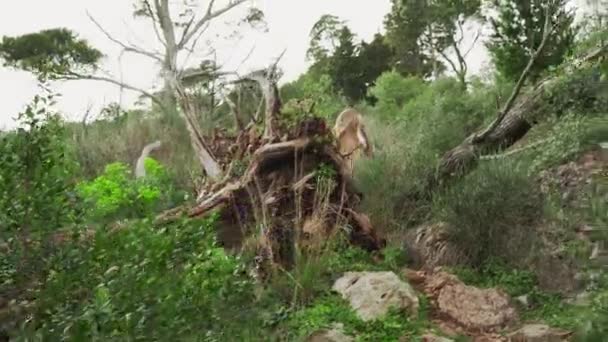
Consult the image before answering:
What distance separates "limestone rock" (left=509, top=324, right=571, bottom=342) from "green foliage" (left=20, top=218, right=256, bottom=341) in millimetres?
2934

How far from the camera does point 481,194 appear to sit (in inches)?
266

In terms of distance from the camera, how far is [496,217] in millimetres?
6699

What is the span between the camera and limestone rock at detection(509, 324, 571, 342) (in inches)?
208

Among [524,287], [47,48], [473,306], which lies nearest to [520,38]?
[524,287]

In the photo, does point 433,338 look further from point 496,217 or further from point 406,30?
point 406,30

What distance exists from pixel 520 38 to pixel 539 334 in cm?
923

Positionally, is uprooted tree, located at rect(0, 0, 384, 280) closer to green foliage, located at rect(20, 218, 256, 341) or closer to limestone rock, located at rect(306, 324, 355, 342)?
limestone rock, located at rect(306, 324, 355, 342)

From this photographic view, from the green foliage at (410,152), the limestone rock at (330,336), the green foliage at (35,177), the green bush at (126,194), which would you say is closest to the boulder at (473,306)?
the limestone rock at (330,336)

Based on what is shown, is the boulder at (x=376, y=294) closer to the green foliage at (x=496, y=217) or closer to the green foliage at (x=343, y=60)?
the green foliage at (x=496, y=217)

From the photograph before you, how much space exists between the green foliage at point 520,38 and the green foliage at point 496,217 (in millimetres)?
5885

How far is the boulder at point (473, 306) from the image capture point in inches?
224

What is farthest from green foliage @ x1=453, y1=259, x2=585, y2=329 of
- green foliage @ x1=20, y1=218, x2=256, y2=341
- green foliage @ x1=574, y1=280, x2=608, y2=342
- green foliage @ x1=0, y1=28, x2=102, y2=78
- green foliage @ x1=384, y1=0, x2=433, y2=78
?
green foliage @ x1=384, y1=0, x2=433, y2=78

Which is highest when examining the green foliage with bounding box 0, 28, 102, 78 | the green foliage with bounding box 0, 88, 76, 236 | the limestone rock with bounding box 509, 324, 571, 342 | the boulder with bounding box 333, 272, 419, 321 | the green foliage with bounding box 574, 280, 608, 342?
the green foliage with bounding box 0, 28, 102, 78

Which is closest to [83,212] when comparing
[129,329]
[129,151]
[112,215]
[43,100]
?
[43,100]
